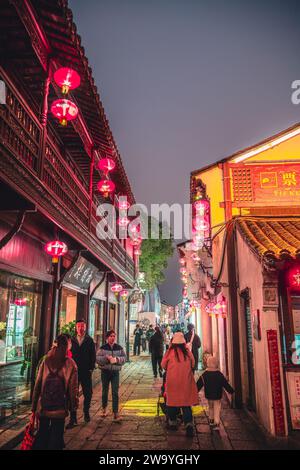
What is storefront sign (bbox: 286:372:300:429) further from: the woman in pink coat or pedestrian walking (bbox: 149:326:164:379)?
pedestrian walking (bbox: 149:326:164:379)

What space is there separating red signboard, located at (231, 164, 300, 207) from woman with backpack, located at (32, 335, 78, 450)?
8389 mm

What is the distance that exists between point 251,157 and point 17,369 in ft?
33.1

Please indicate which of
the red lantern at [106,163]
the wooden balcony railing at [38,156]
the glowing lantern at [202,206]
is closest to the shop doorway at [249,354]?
the glowing lantern at [202,206]

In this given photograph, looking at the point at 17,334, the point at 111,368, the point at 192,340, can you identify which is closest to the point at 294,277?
the point at 111,368

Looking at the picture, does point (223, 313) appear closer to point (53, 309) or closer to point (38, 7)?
point (53, 309)

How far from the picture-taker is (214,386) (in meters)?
8.10

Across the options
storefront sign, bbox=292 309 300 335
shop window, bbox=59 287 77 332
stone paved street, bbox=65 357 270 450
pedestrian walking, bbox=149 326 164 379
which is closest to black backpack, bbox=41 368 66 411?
stone paved street, bbox=65 357 270 450

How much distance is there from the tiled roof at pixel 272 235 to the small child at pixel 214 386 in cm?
287

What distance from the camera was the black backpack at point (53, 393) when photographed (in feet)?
17.3

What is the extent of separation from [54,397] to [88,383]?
11.8 feet

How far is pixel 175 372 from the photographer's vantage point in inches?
297

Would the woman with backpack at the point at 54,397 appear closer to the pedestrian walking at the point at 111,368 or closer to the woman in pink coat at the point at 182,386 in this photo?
the woman in pink coat at the point at 182,386

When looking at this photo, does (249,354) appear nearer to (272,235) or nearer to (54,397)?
(272,235)

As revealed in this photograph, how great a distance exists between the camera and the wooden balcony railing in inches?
249
